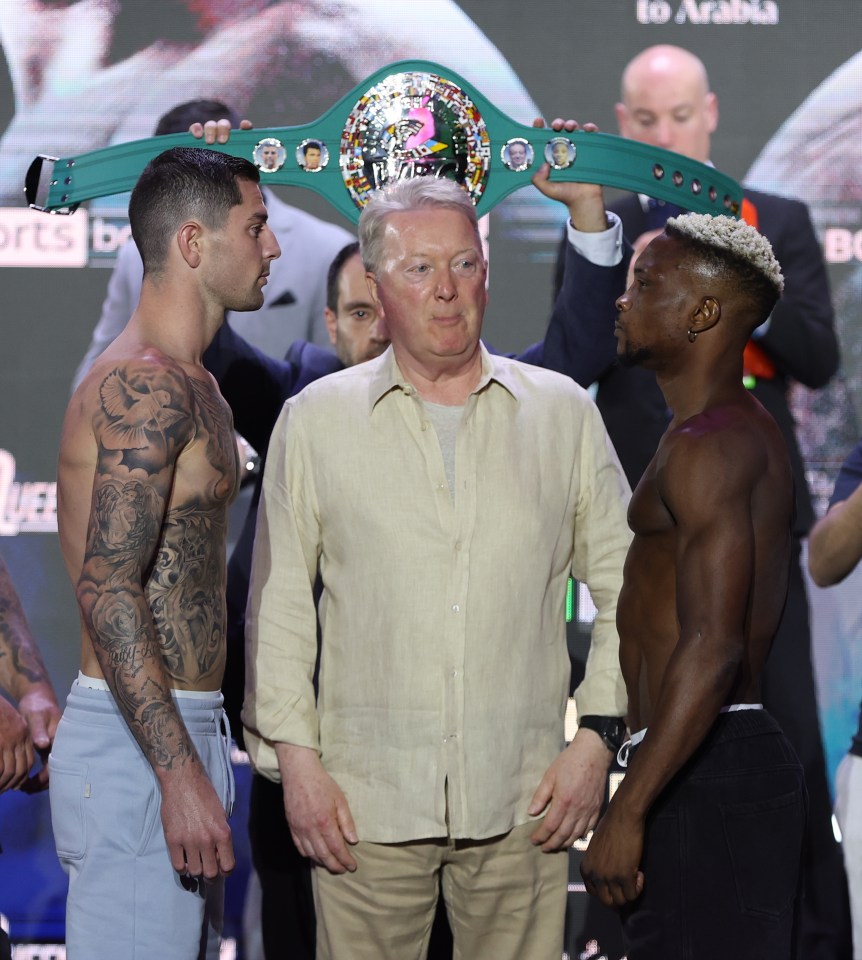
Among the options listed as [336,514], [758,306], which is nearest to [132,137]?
[336,514]

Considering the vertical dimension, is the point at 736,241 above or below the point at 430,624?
above

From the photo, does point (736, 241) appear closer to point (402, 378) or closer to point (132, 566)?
point (402, 378)

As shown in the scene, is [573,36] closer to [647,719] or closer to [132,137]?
[132,137]

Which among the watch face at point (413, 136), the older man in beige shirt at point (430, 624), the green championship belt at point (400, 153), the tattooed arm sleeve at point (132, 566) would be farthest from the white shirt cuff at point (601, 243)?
the tattooed arm sleeve at point (132, 566)

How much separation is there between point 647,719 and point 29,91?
2.99 meters

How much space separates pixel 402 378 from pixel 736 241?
74 cm

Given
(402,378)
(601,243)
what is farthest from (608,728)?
(601,243)

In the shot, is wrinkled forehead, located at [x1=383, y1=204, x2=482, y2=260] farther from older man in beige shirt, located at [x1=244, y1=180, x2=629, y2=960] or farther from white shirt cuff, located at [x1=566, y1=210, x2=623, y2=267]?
white shirt cuff, located at [x1=566, y1=210, x2=623, y2=267]

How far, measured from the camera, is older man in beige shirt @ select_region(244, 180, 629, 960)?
261cm

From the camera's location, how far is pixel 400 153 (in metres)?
3.16

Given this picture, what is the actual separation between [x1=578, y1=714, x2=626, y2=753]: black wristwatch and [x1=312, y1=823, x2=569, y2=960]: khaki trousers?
0.23 m

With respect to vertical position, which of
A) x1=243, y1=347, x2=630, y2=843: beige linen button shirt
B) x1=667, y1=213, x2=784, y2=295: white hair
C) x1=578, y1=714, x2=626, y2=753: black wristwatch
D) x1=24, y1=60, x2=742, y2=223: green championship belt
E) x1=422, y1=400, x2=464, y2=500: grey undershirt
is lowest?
x1=578, y1=714, x2=626, y2=753: black wristwatch

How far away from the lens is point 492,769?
2.60 meters

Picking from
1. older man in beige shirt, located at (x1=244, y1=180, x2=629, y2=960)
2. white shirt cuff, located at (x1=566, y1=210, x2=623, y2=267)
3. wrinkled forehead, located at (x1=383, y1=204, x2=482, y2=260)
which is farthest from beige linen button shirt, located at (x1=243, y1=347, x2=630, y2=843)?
white shirt cuff, located at (x1=566, y1=210, x2=623, y2=267)
